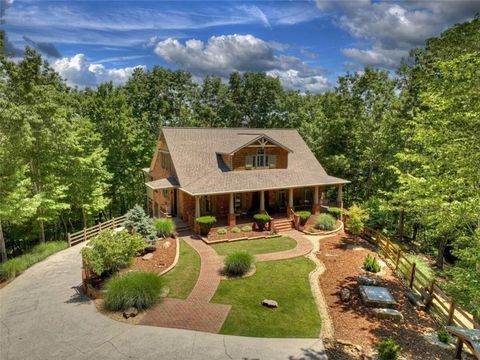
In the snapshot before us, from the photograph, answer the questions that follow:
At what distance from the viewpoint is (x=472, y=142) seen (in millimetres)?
12094

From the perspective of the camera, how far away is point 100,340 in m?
11.2

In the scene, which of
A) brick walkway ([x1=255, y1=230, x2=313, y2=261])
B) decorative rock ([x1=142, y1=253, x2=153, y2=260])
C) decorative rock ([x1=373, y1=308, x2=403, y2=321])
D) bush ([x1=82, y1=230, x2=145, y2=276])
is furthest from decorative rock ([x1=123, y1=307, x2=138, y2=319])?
decorative rock ([x1=373, y1=308, x2=403, y2=321])

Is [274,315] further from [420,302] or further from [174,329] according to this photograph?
[420,302]

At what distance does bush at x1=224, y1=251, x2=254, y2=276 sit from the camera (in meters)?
15.9

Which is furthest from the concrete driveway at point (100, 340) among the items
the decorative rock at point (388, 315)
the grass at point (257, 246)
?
the grass at point (257, 246)

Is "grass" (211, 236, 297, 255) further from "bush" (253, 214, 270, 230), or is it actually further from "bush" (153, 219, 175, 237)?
"bush" (153, 219, 175, 237)

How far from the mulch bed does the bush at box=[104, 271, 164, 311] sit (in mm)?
7142

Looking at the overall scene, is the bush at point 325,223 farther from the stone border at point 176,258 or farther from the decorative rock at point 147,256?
the decorative rock at point 147,256

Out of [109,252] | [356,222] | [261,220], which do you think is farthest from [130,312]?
[356,222]

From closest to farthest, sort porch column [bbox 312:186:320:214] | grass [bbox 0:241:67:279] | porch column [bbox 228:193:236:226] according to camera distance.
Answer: grass [bbox 0:241:67:279] < porch column [bbox 228:193:236:226] < porch column [bbox 312:186:320:214]

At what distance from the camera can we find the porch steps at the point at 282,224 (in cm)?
2386

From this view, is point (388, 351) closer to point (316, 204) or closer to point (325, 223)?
point (325, 223)

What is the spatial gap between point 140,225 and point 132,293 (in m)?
7.03

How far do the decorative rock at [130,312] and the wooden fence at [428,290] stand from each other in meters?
11.8
